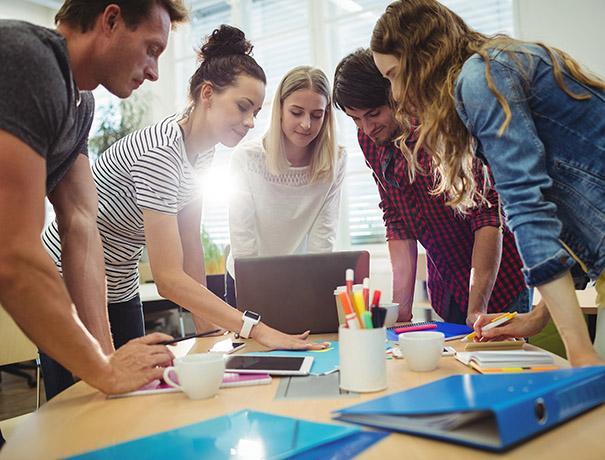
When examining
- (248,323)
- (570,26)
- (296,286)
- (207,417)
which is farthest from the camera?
(570,26)

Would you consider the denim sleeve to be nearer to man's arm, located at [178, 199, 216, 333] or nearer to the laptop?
the laptop

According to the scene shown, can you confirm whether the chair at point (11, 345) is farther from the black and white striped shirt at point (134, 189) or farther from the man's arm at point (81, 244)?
the man's arm at point (81, 244)

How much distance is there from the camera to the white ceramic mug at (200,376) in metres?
0.97

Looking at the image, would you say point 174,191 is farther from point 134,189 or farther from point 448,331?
point 448,331

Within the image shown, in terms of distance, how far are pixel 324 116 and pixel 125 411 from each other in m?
1.46

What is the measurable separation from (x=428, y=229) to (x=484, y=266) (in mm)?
256

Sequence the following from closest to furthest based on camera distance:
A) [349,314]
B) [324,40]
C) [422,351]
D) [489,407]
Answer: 1. [489,407]
2. [349,314]
3. [422,351]
4. [324,40]

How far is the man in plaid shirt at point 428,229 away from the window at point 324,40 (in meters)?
2.67

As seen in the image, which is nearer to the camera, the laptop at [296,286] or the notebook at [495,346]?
the notebook at [495,346]

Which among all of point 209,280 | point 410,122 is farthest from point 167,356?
point 209,280

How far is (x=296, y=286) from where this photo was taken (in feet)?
5.13

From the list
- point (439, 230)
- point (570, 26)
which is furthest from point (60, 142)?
point (570, 26)

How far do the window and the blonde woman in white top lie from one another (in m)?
2.54

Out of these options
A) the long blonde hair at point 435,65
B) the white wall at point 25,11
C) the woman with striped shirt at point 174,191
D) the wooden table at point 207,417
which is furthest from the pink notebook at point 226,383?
the white wall at point 25,11
